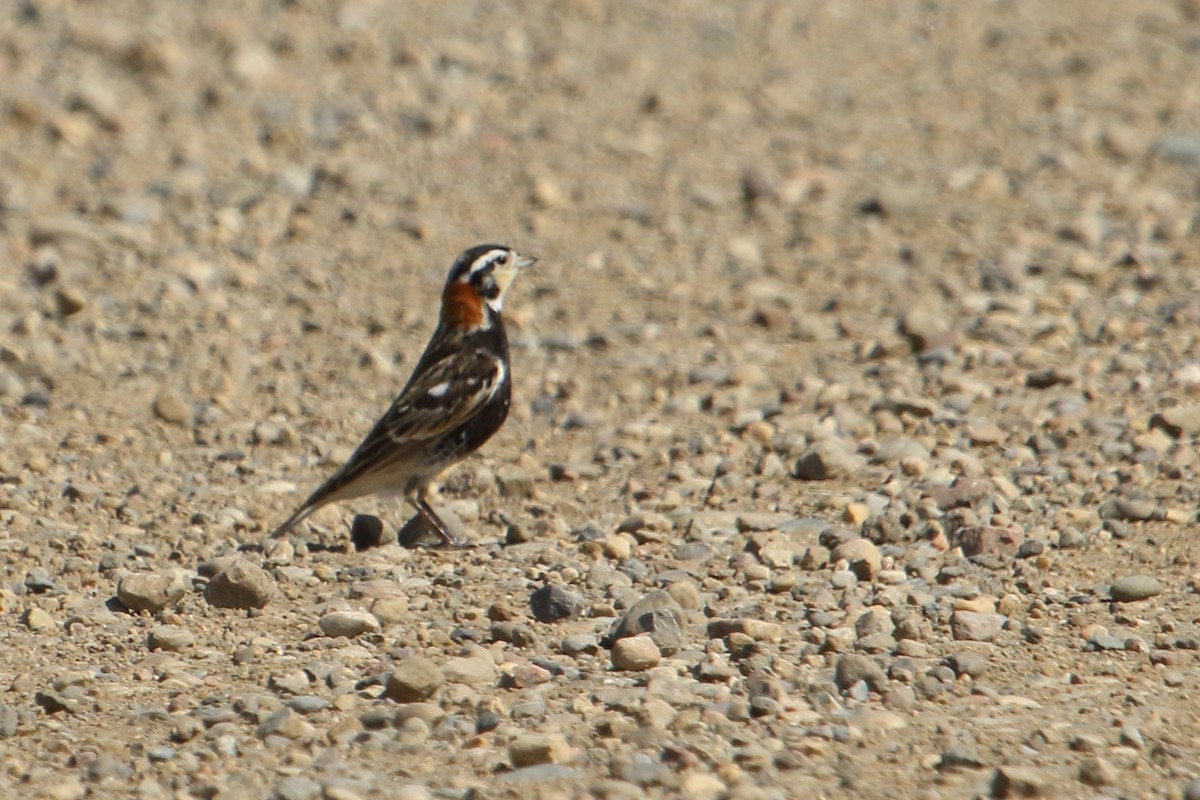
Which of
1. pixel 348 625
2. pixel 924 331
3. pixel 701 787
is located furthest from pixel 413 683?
pixel 924 331

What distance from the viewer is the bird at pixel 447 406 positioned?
28.1 feet

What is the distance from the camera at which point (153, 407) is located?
10.0m

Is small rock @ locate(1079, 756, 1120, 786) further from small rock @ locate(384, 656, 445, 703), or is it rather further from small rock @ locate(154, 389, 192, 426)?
small rock @ locate(154, 389, 192, 426)

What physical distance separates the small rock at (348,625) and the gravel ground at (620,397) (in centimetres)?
9

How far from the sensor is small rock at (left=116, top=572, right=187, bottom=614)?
24.2 ft

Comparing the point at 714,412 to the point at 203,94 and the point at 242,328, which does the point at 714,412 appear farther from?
the point at 203,94

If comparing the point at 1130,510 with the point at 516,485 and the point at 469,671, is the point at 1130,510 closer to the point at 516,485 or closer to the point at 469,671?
the point at 516,485

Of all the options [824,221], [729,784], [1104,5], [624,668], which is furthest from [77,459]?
[1104,5]

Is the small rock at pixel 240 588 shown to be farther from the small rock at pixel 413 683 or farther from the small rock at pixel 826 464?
the small rock at pixel 826 464

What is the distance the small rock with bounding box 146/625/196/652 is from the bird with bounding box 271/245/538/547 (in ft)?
3.92

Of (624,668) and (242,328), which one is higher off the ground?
(242,328)

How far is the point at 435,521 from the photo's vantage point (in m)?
8.59

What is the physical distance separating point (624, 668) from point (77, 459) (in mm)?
3869

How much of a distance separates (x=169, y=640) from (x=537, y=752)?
1886mm
